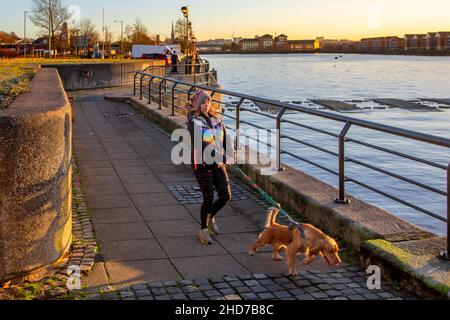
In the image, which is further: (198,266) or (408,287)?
(198,266)

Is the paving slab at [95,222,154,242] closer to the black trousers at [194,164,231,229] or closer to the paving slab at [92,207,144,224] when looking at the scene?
the paving slab at [92,207,144,224]

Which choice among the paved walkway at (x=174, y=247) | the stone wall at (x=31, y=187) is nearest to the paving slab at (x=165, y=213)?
the paved walkway at (x=174, y=247)

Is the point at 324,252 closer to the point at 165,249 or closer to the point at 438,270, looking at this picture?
the point at 438,270

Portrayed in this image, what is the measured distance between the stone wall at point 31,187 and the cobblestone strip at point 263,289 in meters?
0.68

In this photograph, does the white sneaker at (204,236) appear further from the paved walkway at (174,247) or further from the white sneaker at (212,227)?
the white sneaker at (212,227)

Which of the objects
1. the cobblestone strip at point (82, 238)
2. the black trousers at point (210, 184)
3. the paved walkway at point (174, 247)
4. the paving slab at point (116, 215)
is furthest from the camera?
the paving slab at point (116, 215)

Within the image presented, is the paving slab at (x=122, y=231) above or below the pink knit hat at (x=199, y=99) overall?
below

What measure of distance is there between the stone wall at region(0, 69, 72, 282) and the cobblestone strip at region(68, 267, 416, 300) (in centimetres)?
68

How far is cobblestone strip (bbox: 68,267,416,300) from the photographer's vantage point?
469cm

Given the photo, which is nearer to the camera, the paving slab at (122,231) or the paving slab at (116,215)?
the paving slab at (122,231)

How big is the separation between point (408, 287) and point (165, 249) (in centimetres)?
227

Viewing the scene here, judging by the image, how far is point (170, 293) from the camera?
4.76 metres

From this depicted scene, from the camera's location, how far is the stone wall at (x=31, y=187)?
186 inches

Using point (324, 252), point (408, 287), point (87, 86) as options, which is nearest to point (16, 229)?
point (324, 252)
